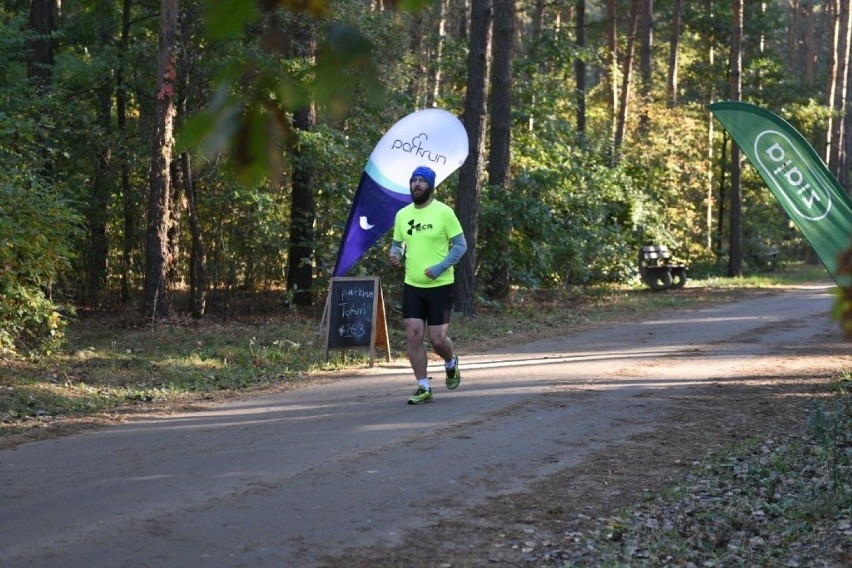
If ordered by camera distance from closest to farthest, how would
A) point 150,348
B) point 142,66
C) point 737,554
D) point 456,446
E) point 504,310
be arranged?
point 737,554 < point 456,446 < point 150,348 < point 142,66 < point 504,310

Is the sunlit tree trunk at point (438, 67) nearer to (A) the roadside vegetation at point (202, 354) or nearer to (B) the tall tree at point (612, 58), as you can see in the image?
(B) the tall tree at point (612, 58)

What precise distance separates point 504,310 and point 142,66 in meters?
8.16

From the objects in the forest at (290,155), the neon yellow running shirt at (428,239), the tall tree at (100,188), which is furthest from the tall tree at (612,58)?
the neon yellow running shirt at (428,239)

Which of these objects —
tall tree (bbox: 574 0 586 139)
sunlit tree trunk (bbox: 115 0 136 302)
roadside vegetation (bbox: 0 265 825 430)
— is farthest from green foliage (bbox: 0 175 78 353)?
tall tree (bbox: 574 0 586 139)

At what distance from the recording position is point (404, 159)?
50.9 ft

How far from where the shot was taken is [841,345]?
17609 mm

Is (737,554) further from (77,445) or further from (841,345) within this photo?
(841,345)

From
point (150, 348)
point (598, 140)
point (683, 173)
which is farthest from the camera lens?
point (683, 173)

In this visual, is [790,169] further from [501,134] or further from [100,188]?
[100,188]

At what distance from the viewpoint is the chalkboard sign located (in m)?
14.7

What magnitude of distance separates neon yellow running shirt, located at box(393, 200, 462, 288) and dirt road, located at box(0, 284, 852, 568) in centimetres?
123

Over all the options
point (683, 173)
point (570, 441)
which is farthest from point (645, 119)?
point (570, 441)

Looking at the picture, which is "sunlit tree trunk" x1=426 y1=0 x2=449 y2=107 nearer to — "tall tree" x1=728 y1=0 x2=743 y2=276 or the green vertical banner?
"tall tree" x1=728 y1=0 x2=743 y2=276

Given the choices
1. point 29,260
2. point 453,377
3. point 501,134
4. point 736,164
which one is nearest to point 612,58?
point 736,164
